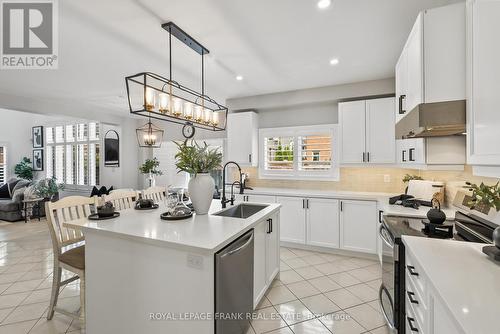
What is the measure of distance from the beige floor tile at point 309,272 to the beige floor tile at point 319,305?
0.45 meters

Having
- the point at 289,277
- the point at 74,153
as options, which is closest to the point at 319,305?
the point at 289,277

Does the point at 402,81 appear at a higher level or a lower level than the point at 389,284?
higher

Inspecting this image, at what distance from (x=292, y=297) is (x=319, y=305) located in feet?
0.95

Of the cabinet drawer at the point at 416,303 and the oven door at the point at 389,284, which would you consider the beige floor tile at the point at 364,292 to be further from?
the cabinet drawer at the point at 416,303

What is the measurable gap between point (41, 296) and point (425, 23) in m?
4.45

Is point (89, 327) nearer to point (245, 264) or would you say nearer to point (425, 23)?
point (245, 264)

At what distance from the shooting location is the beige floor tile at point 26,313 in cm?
222

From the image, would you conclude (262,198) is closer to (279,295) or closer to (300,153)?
(300,153)

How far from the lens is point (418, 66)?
5.98 feet

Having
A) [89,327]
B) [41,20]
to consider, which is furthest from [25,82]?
[89,327]

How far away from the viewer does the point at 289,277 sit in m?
Result: 3.03

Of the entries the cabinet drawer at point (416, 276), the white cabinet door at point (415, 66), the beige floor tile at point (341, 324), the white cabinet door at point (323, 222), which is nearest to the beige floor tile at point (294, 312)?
the beige floor tile at point (341, 324)

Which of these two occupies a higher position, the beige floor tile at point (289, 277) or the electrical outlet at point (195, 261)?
the electrical outlet at point (195, 261)

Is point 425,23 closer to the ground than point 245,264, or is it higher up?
higher up
